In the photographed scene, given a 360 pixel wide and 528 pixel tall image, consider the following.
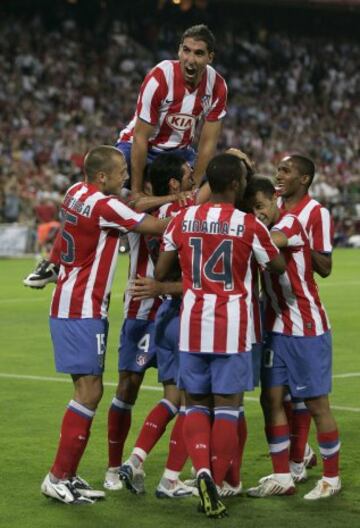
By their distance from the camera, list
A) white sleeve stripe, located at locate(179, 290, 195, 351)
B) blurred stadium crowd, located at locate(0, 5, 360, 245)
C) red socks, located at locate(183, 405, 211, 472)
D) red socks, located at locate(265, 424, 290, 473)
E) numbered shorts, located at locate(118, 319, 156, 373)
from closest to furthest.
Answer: red socks, located at locate(183, 405, 211, 472)
white sleeve stripe, located at locate(179, 290, 195, 351)
red socks, located at locate(265, 424, 290, 473)
numbered shorts, located at locate(118, 319, 156, 373)
blurred stadium crowd, located at locate(0, 5, 360, 245)

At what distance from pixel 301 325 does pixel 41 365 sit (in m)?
6.00

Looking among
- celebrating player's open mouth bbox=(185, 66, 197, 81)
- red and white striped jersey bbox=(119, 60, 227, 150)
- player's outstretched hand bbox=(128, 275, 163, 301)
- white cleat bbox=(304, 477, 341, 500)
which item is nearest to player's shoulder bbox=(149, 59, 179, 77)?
red and white striped jersey bbox=(119, 60, 227, 150)

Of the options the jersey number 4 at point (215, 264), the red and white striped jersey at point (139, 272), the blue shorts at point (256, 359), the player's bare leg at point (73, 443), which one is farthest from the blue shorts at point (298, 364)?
the player's bare leg at point (73, 443)

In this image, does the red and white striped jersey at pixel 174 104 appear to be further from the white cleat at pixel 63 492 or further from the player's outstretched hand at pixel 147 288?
the white cleat at pixel 63 492

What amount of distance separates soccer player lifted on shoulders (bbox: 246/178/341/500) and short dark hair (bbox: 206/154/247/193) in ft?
1.14

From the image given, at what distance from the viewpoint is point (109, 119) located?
3562 centimetres

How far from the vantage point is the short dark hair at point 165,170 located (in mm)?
7383

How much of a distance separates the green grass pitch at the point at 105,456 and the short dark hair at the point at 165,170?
6.04 ft

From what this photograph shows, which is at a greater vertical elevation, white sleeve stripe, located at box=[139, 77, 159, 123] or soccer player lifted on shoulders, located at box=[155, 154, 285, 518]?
white sleeve stripe, located at box=[139, 77, 159, 123]

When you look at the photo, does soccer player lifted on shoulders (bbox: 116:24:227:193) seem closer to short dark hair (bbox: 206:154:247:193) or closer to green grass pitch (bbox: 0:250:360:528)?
short dark hair (bbox: 206:154:247:193)

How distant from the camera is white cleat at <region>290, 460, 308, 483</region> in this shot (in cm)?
772

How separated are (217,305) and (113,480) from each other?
1.44 metres

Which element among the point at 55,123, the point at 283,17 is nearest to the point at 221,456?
the point at 55,123

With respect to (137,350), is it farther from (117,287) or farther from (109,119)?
(109,119)
